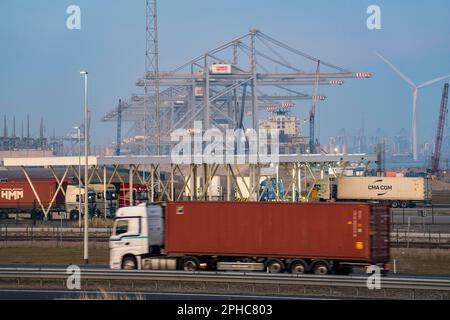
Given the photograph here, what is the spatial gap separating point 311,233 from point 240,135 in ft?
429

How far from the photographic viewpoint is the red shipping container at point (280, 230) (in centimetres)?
2680

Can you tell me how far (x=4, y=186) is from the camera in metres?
64.8

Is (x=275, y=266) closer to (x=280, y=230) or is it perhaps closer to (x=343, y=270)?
(x=280, y=230)

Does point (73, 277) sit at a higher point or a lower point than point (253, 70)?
lower

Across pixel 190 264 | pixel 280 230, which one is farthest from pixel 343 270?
pixel 190 264

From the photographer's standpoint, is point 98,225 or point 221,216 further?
point 98,225

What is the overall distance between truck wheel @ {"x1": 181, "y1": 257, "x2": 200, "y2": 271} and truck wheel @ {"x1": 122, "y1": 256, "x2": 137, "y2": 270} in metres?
1.81

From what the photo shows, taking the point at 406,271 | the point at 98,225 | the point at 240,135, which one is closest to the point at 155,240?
the point at 406,271

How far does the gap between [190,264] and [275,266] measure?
120 inches

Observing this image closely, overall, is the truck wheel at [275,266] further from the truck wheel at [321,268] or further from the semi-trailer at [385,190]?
the semi-trailer at [385,190]

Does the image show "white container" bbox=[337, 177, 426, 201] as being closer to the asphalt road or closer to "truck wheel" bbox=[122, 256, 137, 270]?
"truck wheel" bbox=[122, 256, 137, 270]

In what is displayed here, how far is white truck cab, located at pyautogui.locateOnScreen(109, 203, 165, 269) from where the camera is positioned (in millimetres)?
28703
